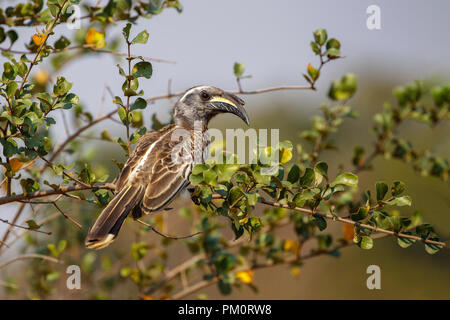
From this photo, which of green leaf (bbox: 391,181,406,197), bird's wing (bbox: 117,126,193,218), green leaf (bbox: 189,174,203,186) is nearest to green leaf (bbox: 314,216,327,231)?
green leaf (bbox: 391,181,406,197)

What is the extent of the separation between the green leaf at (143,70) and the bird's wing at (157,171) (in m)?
0.73

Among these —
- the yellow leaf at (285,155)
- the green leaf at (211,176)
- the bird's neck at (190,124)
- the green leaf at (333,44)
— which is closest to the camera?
the green leaf at (211,176)

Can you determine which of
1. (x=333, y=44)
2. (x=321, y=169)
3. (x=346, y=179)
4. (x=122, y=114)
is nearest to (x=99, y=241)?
(x=122, y=114)

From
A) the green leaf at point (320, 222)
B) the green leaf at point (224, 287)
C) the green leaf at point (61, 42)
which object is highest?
the green leaf at point (61, 42)

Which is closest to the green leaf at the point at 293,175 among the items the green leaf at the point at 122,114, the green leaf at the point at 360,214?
the green leaf at the point at 360,214

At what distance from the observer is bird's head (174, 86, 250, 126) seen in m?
4.35

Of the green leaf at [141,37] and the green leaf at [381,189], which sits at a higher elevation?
the green leaf at [141,37]

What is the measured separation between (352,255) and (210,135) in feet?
26.9

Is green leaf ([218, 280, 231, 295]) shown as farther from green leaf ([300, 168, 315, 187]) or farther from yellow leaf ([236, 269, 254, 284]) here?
green leaf ([300, 168, 315, 187])

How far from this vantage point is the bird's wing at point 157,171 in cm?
328

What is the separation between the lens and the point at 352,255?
11.6 meters

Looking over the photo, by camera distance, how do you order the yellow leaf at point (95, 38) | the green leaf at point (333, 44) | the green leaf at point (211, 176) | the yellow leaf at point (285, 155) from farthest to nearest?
1. the yellow leaf at point (95, 38)
2. the green leaf at point (333, 44)
3. the yellow leaf at point (285, 155)
4. the green leaf at point (211, 176)

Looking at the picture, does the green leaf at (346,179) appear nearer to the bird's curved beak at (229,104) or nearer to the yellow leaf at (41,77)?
the bird's curved beak at (229,104)
